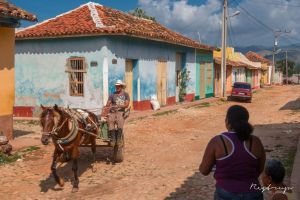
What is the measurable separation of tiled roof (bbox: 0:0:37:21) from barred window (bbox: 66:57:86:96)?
6.05m

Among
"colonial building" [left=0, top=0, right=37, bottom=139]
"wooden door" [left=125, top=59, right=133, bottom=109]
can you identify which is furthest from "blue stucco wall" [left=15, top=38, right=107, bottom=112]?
"colonial building" [left=0, top=0, right=37, bottom=139]

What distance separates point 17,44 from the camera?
1973cm

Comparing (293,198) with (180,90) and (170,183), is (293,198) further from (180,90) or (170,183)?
(180,90)

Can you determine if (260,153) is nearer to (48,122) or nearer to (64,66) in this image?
(48,122)

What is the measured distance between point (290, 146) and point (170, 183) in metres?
4.75

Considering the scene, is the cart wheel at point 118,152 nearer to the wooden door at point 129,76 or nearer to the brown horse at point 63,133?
the brown horse at point 63,133

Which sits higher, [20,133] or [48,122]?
[48,122]

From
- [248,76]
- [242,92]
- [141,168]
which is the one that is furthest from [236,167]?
[248,76]

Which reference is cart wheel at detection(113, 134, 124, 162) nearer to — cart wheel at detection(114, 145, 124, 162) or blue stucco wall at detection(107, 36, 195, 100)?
cart wheel at detection(114, 145, 124, 162)

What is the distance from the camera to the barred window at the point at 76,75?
60.4 feet

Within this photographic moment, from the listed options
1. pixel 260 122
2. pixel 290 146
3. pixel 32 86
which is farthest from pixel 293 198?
pixel 32 86

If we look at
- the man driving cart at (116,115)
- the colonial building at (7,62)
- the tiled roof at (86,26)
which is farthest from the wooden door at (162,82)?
the man driving cart at (116,115)

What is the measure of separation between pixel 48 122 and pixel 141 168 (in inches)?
114

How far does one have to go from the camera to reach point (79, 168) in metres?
9.04
